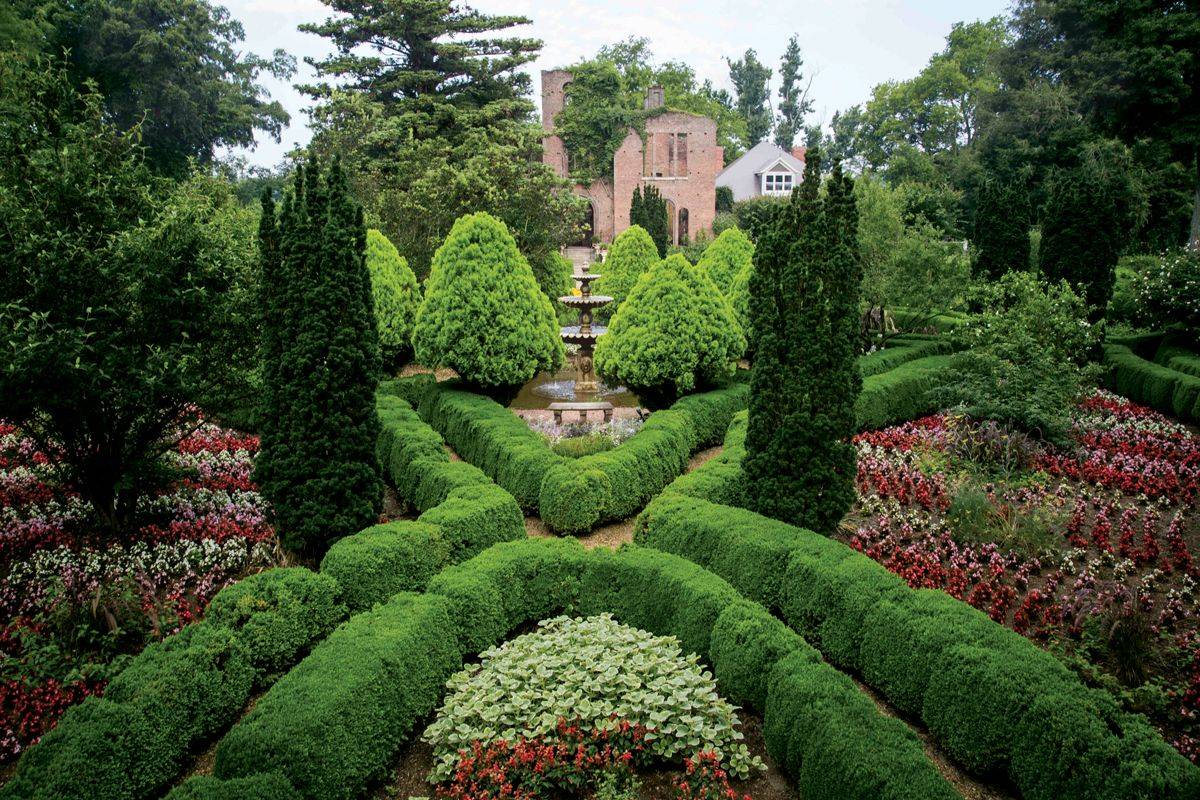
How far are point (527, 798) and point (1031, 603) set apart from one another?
4772mm

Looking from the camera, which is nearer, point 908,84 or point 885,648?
point 885,648

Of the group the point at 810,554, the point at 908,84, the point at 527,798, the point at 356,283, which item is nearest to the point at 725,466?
the point at 810,554

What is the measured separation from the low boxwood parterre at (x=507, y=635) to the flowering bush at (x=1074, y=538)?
246 centimetres

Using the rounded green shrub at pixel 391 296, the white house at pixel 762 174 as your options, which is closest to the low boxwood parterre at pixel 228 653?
the rounded green shrub at pixel 391 296

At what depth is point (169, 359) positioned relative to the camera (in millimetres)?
7809

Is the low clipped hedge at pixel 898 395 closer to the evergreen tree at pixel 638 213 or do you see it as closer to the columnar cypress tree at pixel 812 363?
the columnar cypress tree at pixel 812 363

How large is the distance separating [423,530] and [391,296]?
968 centimetres

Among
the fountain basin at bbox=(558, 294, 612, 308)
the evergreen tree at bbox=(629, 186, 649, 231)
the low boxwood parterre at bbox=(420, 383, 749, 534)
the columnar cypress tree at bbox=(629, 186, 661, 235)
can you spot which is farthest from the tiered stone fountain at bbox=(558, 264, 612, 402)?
the columnar cypress tree at bbox=(629, 186, 661, 235)

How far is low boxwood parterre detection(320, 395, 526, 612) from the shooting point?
6.86m

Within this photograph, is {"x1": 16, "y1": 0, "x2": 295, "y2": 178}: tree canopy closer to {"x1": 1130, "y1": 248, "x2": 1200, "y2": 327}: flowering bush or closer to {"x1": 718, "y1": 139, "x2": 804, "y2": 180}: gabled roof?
{"x1": 718, "y1": 139, "x2": 804, "y2": 180}: gabled roof

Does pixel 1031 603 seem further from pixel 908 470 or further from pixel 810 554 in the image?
pixel 908 470

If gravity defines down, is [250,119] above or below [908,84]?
below

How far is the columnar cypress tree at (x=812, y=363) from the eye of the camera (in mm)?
7934

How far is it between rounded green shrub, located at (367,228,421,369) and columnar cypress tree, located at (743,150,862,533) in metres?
9.82
